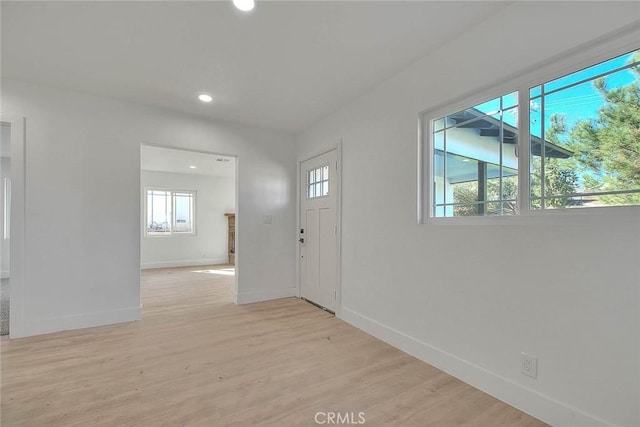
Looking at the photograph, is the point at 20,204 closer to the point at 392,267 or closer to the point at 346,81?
the point at 346,81

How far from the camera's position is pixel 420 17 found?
77.9 inches

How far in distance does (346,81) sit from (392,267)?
6.22 ft

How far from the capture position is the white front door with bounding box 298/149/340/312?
3.70 meters

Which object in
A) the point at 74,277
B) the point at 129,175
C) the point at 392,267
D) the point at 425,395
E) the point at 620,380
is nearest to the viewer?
the point at 620,380

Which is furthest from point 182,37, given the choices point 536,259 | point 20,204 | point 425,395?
point 425,395

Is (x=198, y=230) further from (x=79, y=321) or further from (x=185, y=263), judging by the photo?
(x=79, y=321)

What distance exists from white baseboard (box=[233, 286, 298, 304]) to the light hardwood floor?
740 mm

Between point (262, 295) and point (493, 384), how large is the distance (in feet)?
10.0

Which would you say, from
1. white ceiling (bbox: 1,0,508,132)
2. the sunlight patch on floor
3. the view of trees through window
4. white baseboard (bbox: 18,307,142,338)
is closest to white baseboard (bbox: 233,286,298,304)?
white baseboard (bbox: 18,307,142,338)

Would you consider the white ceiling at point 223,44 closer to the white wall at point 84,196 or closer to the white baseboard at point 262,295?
the white wall at point 84,196

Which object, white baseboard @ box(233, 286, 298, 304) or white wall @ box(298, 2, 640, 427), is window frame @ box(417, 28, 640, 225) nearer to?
white wall @ box(298, 2, 640, 427)

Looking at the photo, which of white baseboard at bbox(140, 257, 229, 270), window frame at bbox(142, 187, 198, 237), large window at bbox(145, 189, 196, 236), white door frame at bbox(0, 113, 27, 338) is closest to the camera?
white door frame at bbox(0, 113, 27, 338)

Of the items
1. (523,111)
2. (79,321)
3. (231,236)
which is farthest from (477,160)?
(231,236)

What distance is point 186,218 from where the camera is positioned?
25.9 feet
